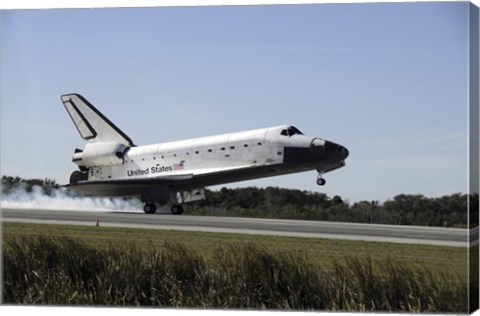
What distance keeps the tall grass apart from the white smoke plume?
0.93m

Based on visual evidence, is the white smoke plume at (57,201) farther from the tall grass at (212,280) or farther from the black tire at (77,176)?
the tall grass at (212,280)

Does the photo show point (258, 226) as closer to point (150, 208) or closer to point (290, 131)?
point (290, 131)

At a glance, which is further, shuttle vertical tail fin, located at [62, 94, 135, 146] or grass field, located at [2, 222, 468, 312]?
shuttle vertical tail fin, located at [62, 94, 135, 146]

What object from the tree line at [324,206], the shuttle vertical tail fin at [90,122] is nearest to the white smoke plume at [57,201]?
the tree line at [324,206]

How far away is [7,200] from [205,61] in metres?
4.72

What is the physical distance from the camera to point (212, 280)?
52.3 ft

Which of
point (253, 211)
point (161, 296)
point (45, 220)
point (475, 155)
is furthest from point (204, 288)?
point (475, 155)

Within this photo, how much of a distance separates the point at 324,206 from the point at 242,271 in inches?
74.1

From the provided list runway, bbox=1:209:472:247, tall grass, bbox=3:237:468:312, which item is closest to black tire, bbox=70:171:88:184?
runway, bbox=1:209:472:247

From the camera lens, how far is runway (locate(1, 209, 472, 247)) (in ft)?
51.6

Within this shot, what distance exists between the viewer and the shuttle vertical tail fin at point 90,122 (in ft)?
56.6

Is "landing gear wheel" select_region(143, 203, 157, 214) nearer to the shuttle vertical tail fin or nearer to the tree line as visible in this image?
the tree line

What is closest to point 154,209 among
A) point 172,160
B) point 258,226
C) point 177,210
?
point 177,210

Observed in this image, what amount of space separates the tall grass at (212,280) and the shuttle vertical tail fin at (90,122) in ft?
7.31
